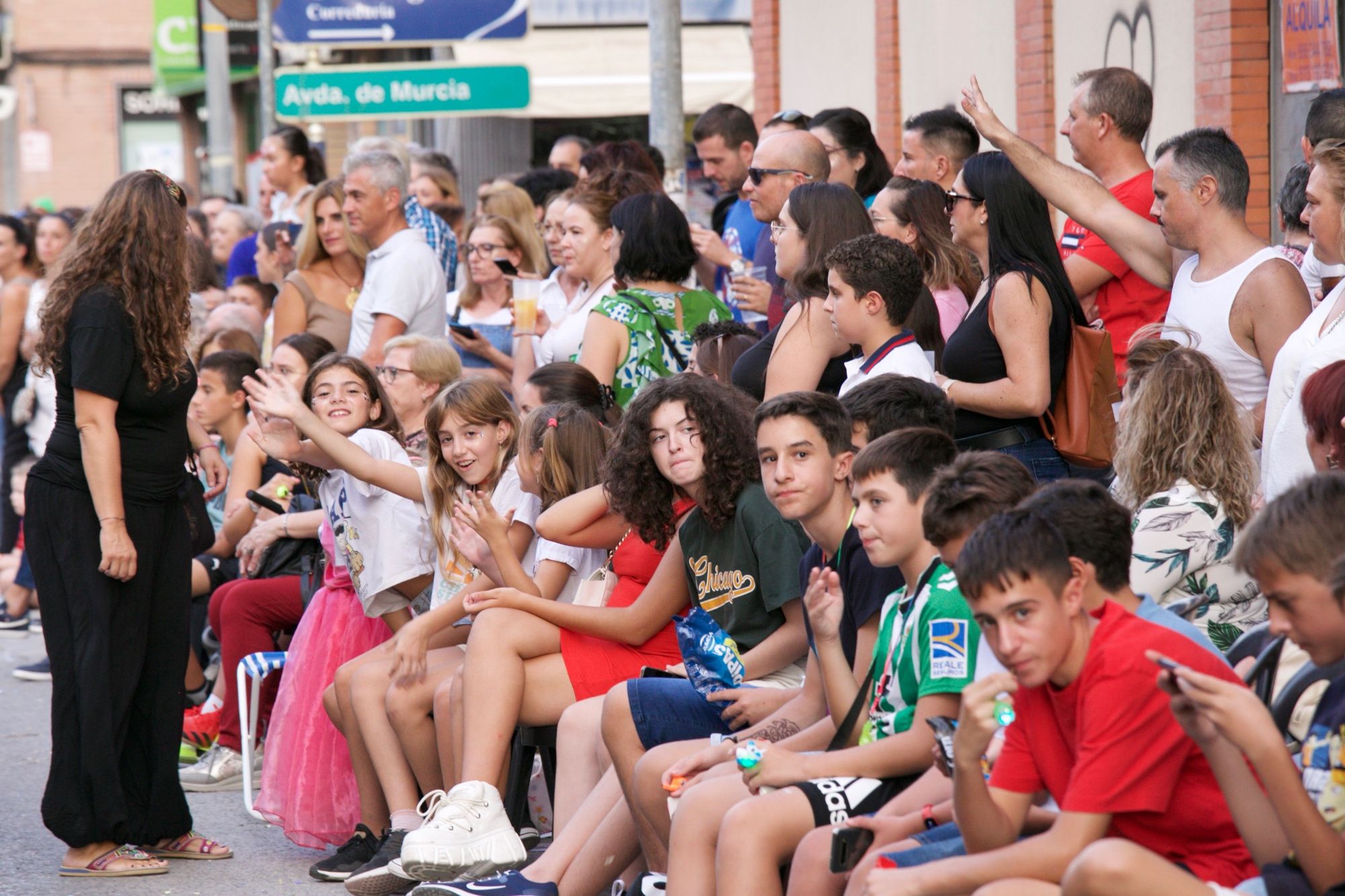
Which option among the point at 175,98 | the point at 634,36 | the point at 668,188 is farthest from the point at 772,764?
the point at 175,98

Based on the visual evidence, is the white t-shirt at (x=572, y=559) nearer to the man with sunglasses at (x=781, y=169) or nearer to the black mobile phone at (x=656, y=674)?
the black mobile phone at (x=656, y=674)

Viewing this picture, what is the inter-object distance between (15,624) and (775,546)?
7.33 metres

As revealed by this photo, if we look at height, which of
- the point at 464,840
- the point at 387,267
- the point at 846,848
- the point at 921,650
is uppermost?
the point at 387,267

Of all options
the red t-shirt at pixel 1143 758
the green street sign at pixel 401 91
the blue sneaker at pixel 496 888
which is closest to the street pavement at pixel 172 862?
the blue sneaker at pixel 496 888

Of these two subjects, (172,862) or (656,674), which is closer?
(656,674)

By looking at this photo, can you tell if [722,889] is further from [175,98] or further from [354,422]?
[175,98]

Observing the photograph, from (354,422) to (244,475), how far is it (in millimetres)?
1575

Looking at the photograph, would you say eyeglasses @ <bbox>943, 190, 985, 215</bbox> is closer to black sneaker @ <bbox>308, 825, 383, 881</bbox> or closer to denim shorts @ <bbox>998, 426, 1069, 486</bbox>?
denim shorts @ <bbox>998, 426, 1069, 486</bbox>

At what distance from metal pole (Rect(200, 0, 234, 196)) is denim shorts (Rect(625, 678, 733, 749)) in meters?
11.7

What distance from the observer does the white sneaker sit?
5.09m

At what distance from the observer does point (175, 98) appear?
40.5 m

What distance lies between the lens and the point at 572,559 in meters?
5.64

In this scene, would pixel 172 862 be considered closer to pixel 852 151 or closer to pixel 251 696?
pixel 251 696

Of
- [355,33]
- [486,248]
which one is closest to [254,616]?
[486,248]
